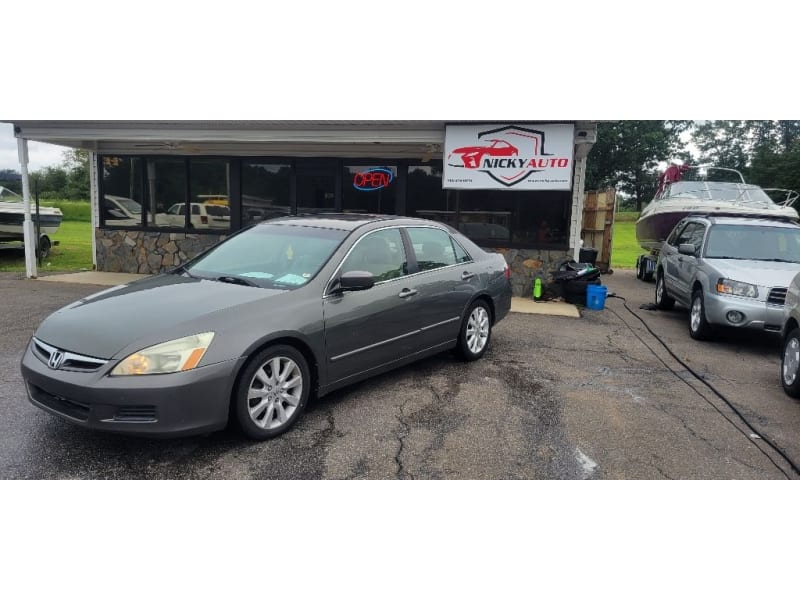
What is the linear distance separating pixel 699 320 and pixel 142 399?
706 cm

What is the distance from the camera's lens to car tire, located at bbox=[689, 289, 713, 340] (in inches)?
301

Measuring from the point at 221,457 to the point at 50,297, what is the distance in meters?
7.49

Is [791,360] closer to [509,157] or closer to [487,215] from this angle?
[509,157]

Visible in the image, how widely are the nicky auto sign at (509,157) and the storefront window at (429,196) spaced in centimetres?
115

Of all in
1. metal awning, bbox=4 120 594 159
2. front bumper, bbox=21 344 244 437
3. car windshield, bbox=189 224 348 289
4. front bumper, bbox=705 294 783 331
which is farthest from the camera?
metal awning, bbox=4 120 594 159

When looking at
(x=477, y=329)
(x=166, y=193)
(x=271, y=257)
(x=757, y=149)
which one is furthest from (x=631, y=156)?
(x=271, y=257)

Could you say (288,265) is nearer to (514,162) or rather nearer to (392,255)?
(392,255)

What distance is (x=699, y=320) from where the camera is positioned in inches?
306

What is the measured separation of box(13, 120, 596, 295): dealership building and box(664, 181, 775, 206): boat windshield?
518 cm

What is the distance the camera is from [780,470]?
383 centimetres

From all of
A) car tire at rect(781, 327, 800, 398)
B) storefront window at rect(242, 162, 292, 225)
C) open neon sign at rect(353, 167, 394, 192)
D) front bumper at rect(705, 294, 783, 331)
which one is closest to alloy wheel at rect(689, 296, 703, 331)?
front bumper at rect(705, 294, 783, 331)

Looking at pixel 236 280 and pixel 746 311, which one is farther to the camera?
pixel 746 311

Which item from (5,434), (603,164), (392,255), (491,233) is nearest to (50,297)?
(5,434)

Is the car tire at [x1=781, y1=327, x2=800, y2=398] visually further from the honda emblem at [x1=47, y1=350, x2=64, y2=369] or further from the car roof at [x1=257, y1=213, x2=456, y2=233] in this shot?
the honda emblem at [x1=47, y1=350, x2=64, y2=369]
